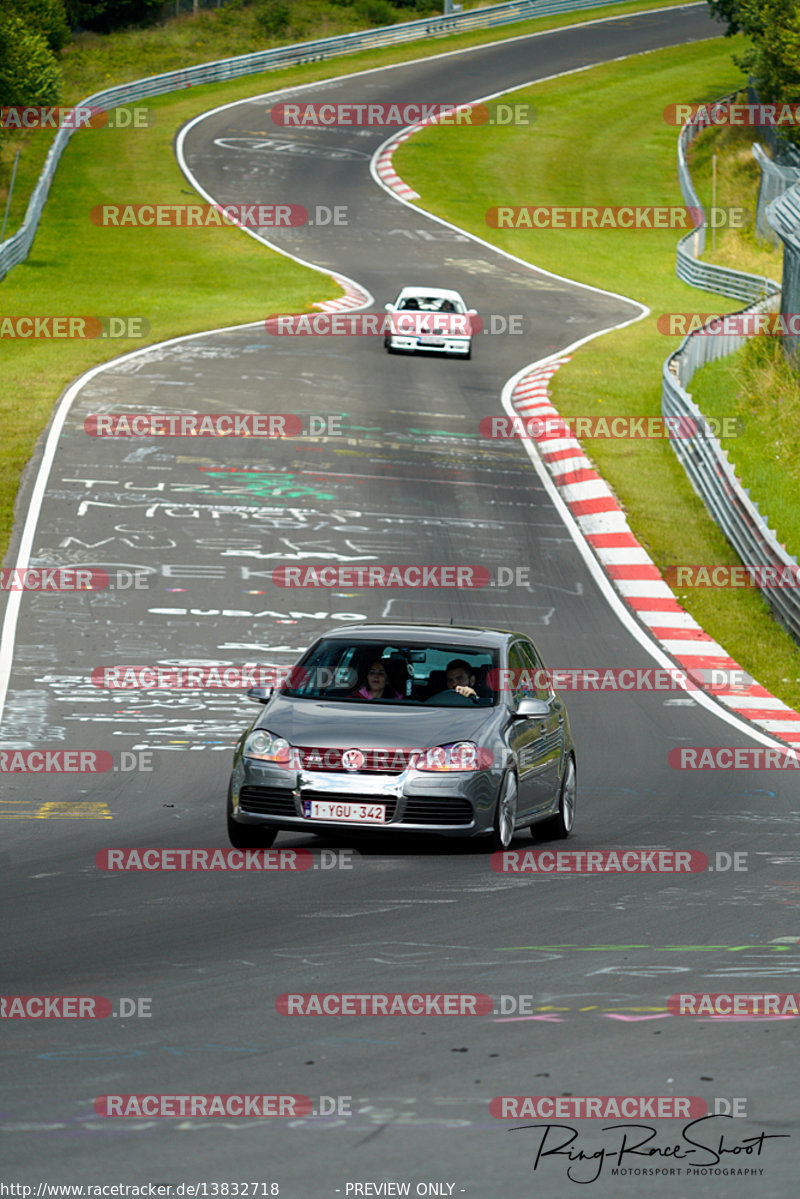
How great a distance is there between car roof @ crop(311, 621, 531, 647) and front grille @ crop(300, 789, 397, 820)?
1623 mm

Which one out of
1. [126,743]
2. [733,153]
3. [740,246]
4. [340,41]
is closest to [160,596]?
[126,743]

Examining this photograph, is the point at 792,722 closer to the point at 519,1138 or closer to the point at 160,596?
the point at 160,596

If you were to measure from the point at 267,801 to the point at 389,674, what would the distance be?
156cm

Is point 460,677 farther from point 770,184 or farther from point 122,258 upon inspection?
point 770,184

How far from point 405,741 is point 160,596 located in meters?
11.0

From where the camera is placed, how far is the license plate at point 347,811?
10.3 metres

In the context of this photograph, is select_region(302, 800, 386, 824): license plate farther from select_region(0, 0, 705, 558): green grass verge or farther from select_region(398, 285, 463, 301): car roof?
select_region(398, 285, 463, 301): car roof

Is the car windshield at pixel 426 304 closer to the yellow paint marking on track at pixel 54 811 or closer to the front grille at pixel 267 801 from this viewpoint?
the yellow paint marking on track at pixel 54 811

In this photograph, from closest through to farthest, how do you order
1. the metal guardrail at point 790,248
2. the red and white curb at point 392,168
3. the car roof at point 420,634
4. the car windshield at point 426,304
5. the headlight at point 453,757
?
the headlight at point 453,757, the car roof at point 420,634, the metal guardrail at point 790,248, the car windshield at point 426,304, the red and white curb at point 392,168

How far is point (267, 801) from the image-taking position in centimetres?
1040

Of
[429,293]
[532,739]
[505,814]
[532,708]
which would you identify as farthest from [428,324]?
[505,814]

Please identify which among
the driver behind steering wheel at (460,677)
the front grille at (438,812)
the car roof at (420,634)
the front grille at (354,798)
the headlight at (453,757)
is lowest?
the front grille at (438,812)

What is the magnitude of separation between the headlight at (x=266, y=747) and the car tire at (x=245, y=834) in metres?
0.30

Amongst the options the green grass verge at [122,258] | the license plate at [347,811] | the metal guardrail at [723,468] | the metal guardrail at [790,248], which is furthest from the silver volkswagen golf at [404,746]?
the metal guardrail at [790,248]
